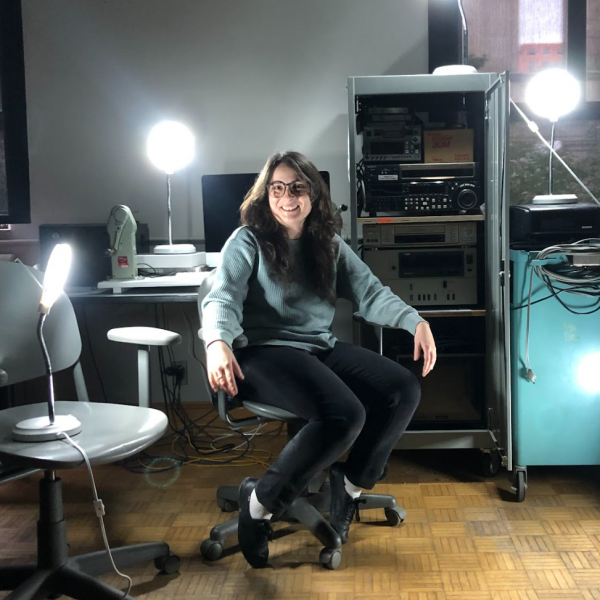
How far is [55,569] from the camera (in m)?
1.78

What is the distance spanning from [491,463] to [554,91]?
1.41 m

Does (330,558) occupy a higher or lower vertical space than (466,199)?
lower

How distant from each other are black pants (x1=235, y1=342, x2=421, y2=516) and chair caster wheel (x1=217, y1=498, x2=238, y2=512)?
484 millimetres

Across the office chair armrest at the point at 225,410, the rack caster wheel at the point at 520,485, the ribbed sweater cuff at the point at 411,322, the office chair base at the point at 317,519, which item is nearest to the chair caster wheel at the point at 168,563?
the office chair base at the point at 317,519

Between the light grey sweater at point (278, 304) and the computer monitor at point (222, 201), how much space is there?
75cm

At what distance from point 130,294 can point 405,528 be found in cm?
126

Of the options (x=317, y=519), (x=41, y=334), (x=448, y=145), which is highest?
(x=448, y=145)

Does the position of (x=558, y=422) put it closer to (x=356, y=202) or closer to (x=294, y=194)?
(x=356, y=202)

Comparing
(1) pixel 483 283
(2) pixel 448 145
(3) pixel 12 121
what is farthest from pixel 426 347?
(3) pixel 12 121

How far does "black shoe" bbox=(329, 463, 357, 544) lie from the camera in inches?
84.1

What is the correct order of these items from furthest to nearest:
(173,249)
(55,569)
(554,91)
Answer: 1. (173,249)
2. (554,91)
3. (55,569)

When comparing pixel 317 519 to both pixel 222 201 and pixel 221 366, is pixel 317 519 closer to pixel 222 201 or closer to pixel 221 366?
pixel 221 366

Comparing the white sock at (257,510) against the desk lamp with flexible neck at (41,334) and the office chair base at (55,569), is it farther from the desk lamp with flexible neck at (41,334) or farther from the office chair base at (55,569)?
the desk lamp with flexible neck at (41,334)

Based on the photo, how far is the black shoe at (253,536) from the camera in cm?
198
